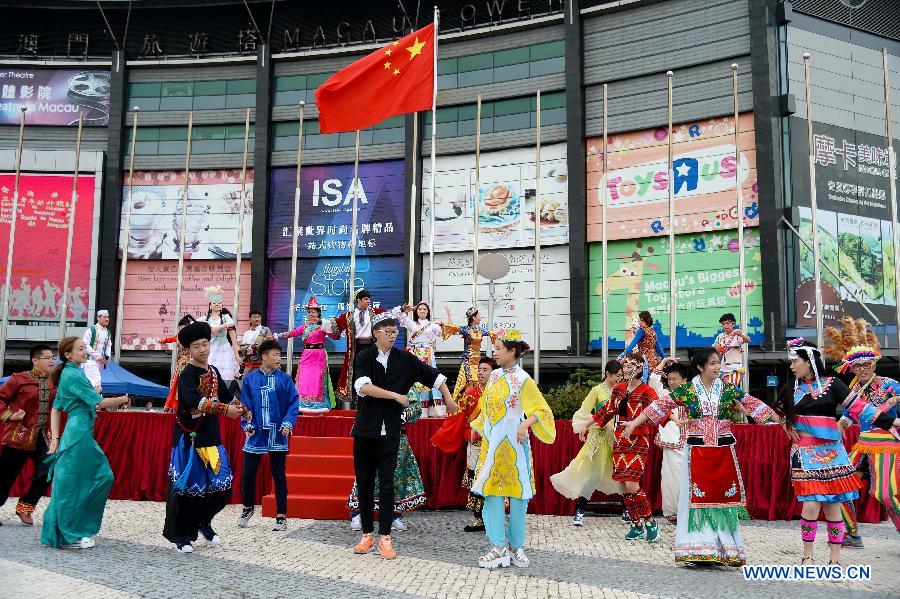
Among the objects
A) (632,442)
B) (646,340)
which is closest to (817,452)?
(632,442)

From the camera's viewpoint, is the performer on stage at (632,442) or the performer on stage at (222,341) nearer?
the performer on stage at (632,442)

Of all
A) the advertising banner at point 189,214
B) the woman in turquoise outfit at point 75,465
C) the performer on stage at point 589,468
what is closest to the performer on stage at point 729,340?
the performer on stage at point 589,468

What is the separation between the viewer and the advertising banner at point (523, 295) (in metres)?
27.2

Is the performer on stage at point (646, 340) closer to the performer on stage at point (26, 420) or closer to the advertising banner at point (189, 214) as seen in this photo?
the performer on stage at point (26, 420)

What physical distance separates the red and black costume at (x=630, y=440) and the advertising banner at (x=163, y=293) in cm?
2525

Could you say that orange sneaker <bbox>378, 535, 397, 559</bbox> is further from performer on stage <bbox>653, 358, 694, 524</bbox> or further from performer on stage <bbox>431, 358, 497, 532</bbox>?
performer on stage <bbox>653, 358, 694, 524</bbox>

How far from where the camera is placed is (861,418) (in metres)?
7.16

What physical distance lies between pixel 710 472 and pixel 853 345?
4035mm

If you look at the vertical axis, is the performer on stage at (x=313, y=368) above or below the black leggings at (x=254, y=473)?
above

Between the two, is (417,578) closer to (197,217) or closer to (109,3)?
(197,217)

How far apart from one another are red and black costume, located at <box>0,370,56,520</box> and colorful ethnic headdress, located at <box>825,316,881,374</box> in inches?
336

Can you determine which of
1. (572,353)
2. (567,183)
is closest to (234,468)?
(572,353)

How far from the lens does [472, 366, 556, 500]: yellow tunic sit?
6.35 metres

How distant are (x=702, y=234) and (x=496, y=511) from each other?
20644 millimetres
